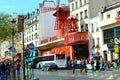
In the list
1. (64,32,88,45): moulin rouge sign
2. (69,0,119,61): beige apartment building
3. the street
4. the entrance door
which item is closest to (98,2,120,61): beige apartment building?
(69,0,119,61): beige apartment building

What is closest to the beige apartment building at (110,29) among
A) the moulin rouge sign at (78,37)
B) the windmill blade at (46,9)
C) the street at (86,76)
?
the moulin rouge sign at (78,37)

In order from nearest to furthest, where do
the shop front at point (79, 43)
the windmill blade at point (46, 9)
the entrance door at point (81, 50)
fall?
1. the shop front at point (79, 43)
2. the entrance door at point (81, 50)
3. the windmill blade at point (46, 9)

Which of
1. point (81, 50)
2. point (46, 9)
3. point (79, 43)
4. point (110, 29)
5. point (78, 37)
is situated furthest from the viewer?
point (46, 9)

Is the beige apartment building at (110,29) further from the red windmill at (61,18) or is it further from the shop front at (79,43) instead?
the red windmill at (61,18)

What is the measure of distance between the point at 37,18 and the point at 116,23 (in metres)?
45.8

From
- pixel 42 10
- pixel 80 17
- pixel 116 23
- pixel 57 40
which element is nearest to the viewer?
pixel 116 23

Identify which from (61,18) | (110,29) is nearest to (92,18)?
(110,29)

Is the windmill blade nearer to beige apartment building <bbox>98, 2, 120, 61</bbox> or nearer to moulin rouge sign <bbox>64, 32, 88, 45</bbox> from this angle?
moulin rouge sign <bbox>64, 32, 88, 45</bbox>

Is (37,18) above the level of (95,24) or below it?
above

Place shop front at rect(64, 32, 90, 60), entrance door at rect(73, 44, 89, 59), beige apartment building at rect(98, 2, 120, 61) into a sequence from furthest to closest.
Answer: entrance door at rect(73, 44, 89, 59), shop front at rect(64, 32, 90, 60), beige apartment building at rect(98, 2, 120, 61)

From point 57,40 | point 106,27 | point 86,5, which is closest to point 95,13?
point 86,5

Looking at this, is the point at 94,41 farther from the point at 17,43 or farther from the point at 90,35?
the point at 17,43

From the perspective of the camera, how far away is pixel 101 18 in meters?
61.9

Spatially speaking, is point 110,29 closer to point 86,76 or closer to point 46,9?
A: point 86,76
